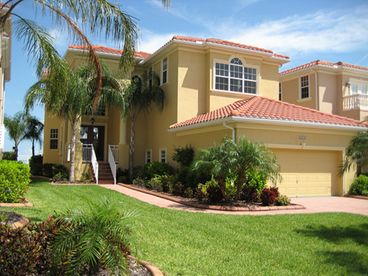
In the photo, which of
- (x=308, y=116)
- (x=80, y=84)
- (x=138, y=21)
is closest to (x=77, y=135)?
(x=80, y=84)

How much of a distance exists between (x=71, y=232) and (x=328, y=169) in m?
16.0

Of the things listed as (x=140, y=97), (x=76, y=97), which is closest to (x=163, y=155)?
(x=140, y=97)

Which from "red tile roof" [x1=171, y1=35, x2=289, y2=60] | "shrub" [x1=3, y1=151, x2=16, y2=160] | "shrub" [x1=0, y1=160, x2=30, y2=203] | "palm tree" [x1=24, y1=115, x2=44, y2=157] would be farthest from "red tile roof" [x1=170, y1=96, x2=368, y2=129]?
"shrub" [x1=3, y1=151, x2=16, y2=160]

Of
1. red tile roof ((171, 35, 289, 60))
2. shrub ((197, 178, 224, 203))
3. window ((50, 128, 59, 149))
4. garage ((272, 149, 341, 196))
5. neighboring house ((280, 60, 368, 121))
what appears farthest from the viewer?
window ((50, 128, 59, 149))

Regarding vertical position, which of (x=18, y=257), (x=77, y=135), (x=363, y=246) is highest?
(x=77, y=135)

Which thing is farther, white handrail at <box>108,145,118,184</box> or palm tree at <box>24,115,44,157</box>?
palm tree at <box>24,115,44,157</box>

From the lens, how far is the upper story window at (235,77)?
22.0 m

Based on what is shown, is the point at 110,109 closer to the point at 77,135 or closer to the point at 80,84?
the point at 77,135

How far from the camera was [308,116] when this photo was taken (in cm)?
1866

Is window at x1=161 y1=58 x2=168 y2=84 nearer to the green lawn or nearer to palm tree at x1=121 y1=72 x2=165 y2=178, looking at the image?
palm tree at x1=121 y1=72 x2=165 y2=178

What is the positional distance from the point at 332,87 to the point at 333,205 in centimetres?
1460

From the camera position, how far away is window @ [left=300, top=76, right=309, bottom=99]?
92.1 feet

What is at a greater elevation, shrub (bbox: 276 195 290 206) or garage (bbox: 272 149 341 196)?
garage (bbox: 272 149 341 196)

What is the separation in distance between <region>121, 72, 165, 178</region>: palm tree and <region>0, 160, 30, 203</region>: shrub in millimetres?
9048
